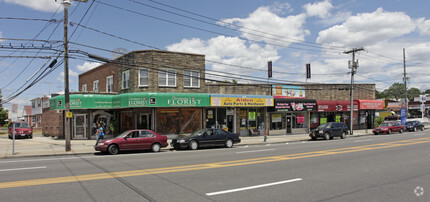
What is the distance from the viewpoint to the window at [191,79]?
24.8 m

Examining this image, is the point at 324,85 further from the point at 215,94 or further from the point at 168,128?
the point at 168,128

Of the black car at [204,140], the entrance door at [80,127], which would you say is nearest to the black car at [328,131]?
the black car at [204,140]

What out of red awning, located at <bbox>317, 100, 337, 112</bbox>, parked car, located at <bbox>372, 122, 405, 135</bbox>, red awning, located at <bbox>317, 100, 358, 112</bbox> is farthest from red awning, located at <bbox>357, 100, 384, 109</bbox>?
red awning, located at <bbox>317, 100, 337, 112</bbox>

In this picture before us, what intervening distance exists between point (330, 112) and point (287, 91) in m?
7.65

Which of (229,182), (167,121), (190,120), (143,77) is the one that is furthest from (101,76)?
(229,182)

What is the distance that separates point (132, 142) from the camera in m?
16.5

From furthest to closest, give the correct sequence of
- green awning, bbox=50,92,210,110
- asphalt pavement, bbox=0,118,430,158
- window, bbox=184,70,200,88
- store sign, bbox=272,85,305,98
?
store sign, bbox=272,85,305,98 < window, bbox=184,70,200,88 < green awning, bbox=50,92,210,110 < asphalt pavement, bbox=0,118,430,158

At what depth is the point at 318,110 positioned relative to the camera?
32.9m

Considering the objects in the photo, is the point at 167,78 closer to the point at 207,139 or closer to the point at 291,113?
the point at 207,139

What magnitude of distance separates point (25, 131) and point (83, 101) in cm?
1068

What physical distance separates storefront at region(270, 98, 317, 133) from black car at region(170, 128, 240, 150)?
11457 mm

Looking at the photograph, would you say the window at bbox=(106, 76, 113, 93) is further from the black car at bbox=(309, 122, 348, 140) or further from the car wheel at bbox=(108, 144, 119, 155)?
the black car at bbox=(309, 122, 348, 140)

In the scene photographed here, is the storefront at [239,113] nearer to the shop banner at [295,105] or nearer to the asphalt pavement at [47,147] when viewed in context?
the shop banner at [295,105]

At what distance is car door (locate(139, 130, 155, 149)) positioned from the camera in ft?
54.9
